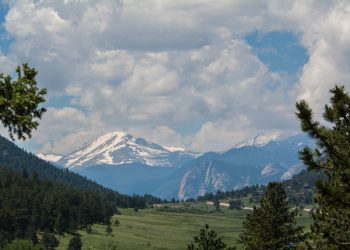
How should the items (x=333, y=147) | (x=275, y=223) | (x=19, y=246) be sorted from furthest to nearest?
(x=19, y=246)
(x=275, y=223)
(x=333, y=147)

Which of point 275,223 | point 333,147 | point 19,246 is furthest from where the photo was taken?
point 19,246

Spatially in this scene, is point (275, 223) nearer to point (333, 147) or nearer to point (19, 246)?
point (333, 147)

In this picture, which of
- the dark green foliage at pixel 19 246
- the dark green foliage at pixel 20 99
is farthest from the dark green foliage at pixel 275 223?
the dark green foliage at pixel 19 246

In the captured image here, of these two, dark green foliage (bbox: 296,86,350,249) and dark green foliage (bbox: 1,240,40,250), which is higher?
dark green foliage (bbox: 296,86,350,249)

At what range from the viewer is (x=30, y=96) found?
88.7ft

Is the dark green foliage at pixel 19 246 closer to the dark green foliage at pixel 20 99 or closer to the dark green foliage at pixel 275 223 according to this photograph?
the dark green foliage at pixel 275 223

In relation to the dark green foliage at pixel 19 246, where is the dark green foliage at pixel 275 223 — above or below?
above

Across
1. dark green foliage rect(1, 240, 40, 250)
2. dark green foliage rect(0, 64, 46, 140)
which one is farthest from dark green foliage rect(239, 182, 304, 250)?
dark green foliage rect(1, 240, 40, 250)

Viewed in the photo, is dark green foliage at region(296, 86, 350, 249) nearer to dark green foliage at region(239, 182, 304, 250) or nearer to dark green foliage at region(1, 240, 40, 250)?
dark green foliage at region(239, 182, 304, 250)

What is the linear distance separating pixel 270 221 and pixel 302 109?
132 ft

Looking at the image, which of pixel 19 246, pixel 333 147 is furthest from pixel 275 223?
pixel 19 246

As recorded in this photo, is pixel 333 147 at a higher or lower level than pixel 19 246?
higher

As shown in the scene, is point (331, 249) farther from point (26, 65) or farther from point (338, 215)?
point (26, 65)

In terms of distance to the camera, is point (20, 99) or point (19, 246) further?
point (19, 246)
